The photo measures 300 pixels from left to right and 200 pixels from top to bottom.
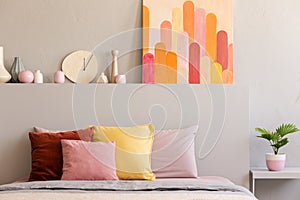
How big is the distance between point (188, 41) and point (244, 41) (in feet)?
1.42

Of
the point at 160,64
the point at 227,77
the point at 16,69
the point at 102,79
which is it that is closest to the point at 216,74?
the point at 227,77

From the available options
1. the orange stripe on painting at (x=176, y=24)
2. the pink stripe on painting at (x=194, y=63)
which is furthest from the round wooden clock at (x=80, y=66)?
the pink stripe on painting at (x=194, y=63)

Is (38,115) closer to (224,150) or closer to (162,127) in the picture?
(162,127)

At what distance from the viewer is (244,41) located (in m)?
4.61

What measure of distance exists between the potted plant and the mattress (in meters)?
0.93

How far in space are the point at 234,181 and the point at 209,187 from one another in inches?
38.9

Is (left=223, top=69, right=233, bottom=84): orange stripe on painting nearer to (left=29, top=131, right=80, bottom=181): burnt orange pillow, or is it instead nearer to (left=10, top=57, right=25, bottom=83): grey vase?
→ (left=29, top=131, right=80, bottom=181): burnt orange pillow

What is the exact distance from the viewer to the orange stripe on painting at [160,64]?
A: 452 centimetres

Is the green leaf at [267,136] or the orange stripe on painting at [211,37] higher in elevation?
the orange stripe on painting at [211,37]

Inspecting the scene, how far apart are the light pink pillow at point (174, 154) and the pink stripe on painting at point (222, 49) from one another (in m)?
0.61

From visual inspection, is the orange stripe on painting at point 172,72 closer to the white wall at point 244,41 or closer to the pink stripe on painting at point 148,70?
the pink stripe on painting at point 148,70

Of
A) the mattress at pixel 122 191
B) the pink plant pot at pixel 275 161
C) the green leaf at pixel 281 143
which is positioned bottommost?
the mattress at pixel 122 191

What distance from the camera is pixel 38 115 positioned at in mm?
4371

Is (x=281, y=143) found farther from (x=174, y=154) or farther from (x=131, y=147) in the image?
(x=131, y=147)
